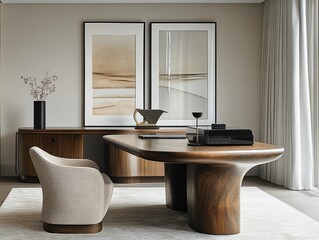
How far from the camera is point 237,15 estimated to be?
686cm

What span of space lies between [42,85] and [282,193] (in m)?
3.24

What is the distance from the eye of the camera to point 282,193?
5.46m

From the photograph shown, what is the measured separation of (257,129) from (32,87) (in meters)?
2.92

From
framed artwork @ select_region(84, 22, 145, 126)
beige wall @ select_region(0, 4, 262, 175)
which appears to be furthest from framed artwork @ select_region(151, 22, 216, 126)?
framed artwork @ select_region(84, 22, 145, 126)

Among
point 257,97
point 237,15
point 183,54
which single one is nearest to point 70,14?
point 183,54

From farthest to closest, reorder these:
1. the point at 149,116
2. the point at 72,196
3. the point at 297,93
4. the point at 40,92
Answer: the point at 40,92 < the point at 149,116 < the point at 297,93 < the point at 72,196

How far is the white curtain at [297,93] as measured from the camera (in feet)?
18.2

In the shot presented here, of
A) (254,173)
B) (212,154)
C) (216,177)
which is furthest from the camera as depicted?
(254,173)

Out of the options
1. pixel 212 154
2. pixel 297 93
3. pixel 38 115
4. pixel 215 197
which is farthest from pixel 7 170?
pixel 212 154

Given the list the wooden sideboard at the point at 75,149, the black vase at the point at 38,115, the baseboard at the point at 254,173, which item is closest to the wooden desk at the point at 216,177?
the wooden sideboard at the point at 75,149

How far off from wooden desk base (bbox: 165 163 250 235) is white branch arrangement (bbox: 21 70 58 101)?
3.51m

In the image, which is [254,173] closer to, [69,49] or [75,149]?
[75,149]

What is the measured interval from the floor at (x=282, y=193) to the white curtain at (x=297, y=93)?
182mm

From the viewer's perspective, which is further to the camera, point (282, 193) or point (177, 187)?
point (282, 193)
